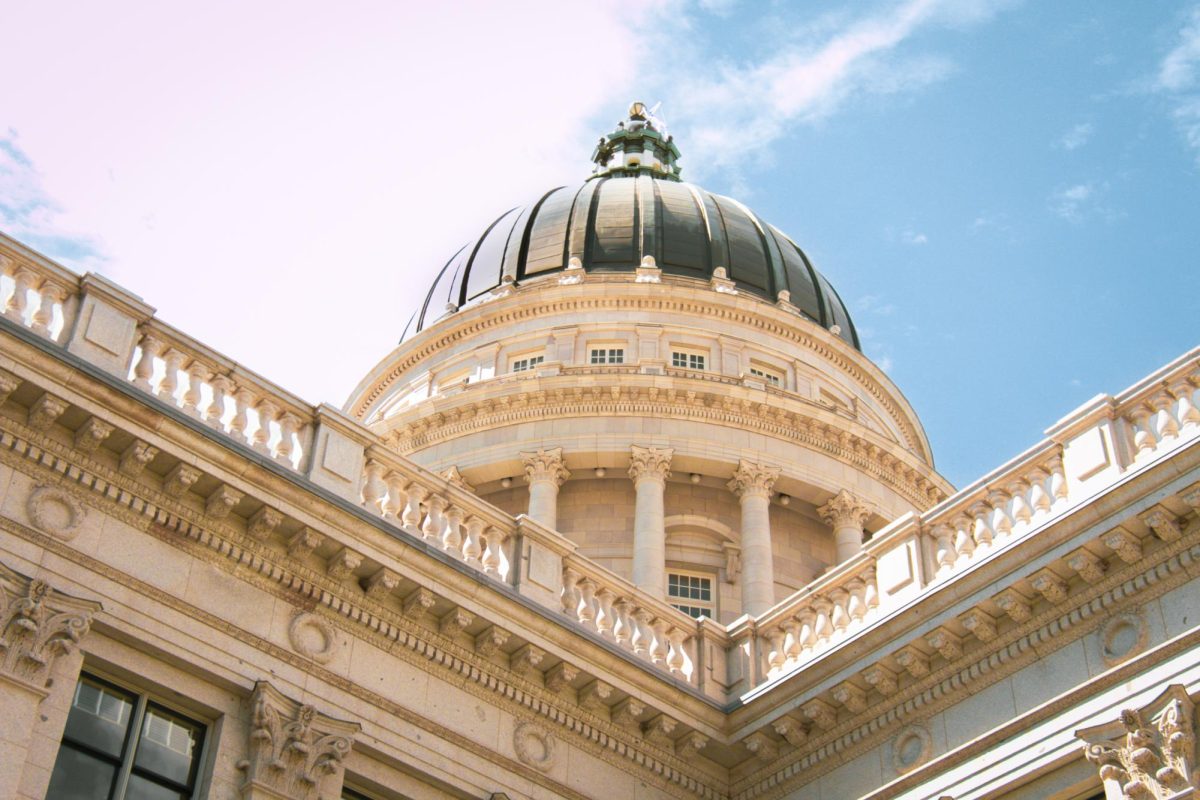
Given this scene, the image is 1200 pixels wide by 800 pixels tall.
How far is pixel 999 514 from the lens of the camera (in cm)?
1794

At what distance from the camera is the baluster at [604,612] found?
19.3 metres

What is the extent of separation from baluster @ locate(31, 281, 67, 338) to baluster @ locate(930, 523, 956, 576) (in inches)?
367

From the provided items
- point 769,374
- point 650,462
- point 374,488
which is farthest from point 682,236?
point 374,488

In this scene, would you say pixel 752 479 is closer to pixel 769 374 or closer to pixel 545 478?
pixel 545 478

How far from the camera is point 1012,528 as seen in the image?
1769 cm

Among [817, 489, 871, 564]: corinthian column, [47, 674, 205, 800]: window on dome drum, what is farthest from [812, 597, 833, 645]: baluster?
[817, 489, 871, 564]: corinthian column

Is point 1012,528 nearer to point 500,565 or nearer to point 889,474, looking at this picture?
point 500,565

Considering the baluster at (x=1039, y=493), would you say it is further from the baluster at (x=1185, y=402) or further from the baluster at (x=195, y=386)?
the baluster at (x=195, y=386)

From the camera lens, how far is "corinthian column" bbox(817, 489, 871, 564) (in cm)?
3641

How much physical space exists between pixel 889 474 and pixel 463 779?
23.1 meters

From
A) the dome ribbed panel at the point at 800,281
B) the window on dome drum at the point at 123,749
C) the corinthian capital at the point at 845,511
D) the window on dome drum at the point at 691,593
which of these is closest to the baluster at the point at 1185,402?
the window on dome drum at the point at 123,749

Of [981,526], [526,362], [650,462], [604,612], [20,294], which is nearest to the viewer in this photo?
[20,294]

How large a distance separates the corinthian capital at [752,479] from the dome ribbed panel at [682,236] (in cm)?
733

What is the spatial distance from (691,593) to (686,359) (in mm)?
6158
